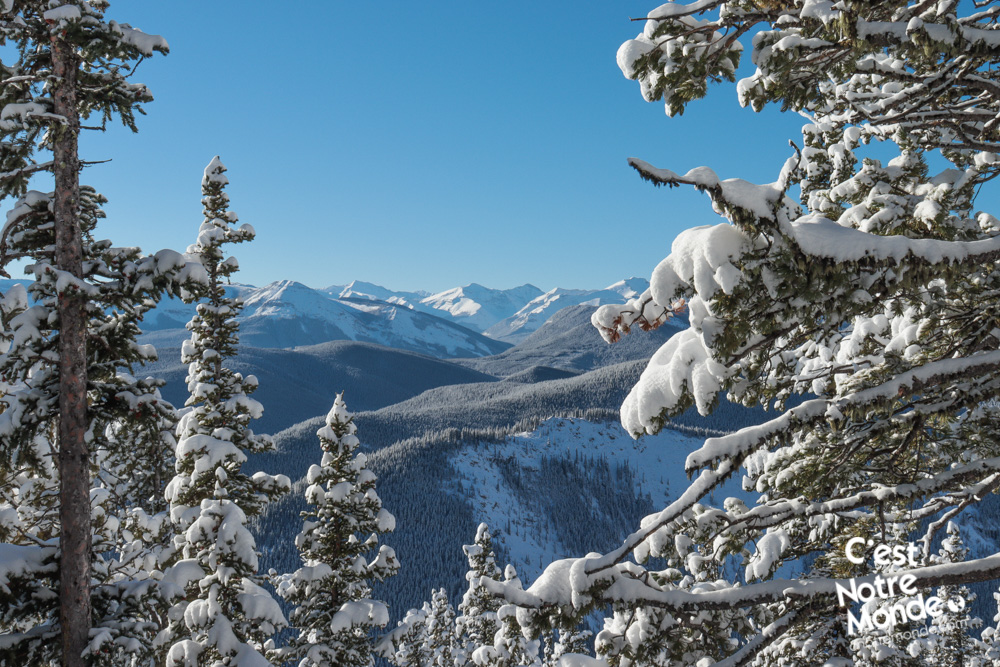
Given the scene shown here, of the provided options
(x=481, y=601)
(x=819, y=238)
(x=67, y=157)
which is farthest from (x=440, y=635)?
(x=819, y=238)

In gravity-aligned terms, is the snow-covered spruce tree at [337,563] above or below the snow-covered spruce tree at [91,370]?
below

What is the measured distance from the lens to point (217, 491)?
45.5ft

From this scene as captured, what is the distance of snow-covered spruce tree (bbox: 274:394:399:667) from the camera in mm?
16219

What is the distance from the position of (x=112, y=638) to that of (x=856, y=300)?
30.2 ft

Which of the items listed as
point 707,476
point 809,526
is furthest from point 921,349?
point 707,476

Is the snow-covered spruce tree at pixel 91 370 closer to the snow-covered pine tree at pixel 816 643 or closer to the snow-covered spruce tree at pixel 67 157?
the snow-covered spruce tree at pixel 67 157

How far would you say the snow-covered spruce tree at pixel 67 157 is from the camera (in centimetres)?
732

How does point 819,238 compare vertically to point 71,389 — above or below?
below

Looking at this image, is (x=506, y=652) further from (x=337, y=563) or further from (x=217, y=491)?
(x=217, y=491)

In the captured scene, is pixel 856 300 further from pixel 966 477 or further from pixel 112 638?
pixel 112 638

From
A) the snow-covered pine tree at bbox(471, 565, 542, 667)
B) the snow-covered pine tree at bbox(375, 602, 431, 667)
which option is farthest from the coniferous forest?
the snow-covered pine tree at bbox(375, 602, 431, 667)

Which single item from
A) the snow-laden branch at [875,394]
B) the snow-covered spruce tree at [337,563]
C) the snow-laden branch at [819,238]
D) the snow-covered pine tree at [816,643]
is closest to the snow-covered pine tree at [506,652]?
the snow-covered spruce tree at [337,563]

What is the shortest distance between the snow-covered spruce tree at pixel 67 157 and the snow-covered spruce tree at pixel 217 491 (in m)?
5.07

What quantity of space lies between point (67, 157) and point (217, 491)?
29.0 ft
